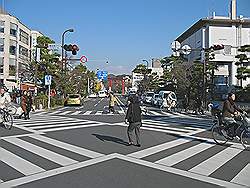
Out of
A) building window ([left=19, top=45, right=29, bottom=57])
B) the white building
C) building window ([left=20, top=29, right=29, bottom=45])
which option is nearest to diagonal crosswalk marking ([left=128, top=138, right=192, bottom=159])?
the white building

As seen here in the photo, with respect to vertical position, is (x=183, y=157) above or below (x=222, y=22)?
below

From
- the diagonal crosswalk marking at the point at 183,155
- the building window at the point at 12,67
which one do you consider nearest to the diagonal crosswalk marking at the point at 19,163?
the diagonal crosswalk marking at the point at 183,155

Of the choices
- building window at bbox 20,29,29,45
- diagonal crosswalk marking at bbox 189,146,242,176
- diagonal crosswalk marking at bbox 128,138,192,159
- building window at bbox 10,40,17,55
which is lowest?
diagonal crosswalk marking at bbox 189,146,242,176

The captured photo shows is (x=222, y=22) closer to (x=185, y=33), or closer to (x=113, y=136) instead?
(x=185, y=33)

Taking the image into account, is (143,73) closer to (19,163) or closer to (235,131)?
(235,131)

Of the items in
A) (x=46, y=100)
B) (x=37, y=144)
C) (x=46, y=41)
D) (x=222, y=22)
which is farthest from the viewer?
(x=222, y=22)

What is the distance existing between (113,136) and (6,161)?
468cm

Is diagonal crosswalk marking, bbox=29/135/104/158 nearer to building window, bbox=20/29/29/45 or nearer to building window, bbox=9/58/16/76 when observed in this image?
building window, bbox=9/58/16/76

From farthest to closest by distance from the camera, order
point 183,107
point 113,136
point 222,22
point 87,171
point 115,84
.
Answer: point 115,84, point 222,22, point 183,107, point 113,136, point 87,171

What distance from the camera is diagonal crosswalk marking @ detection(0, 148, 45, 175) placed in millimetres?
6930

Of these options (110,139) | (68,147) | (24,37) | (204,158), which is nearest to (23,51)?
(24,37)

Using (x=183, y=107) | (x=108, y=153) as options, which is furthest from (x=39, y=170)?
(x=183, y=107)

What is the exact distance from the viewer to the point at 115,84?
116438 mm

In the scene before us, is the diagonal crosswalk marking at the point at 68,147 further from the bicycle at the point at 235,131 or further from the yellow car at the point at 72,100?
the yellow car at the point at 72,100
